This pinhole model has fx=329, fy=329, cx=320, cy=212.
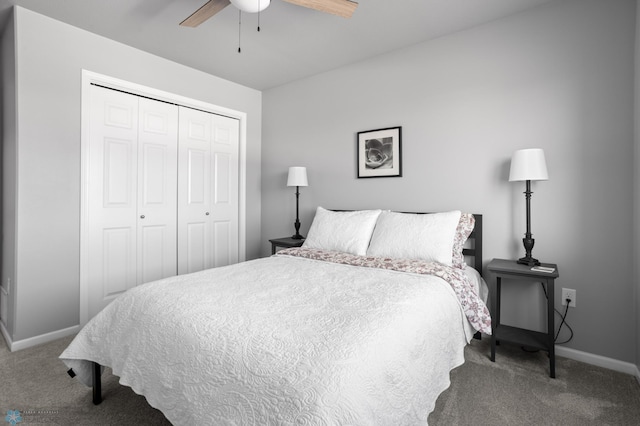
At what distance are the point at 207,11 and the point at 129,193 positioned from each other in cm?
187

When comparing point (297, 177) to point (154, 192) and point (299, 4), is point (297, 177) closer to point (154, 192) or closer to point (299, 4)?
point (154, 192)

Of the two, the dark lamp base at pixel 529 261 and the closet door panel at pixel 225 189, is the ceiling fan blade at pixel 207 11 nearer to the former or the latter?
the closet door panel at pixel 225 189

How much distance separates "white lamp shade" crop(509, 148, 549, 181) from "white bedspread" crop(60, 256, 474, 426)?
0.99 metres

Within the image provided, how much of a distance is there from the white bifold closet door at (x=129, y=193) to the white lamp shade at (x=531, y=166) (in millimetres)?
3120

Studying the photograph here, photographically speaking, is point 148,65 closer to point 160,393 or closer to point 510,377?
point 160,393

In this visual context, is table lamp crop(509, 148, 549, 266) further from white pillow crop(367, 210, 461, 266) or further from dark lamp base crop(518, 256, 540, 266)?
white pillow crop(367, 210, 461, 266)

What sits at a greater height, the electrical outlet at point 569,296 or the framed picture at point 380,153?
the framed picture at point 380,153

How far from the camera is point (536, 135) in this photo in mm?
2424

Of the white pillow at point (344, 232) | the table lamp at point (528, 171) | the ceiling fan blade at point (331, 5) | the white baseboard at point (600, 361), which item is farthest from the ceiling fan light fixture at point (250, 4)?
the white baseboard at point (600, 361)

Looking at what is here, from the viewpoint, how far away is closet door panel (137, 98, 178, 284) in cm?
321

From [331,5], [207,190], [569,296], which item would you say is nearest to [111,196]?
[207,190]

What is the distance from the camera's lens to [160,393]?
4.22 ft

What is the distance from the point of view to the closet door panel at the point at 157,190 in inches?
126

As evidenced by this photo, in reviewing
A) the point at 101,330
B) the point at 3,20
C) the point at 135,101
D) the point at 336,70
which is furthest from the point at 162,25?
the point at 101,330
